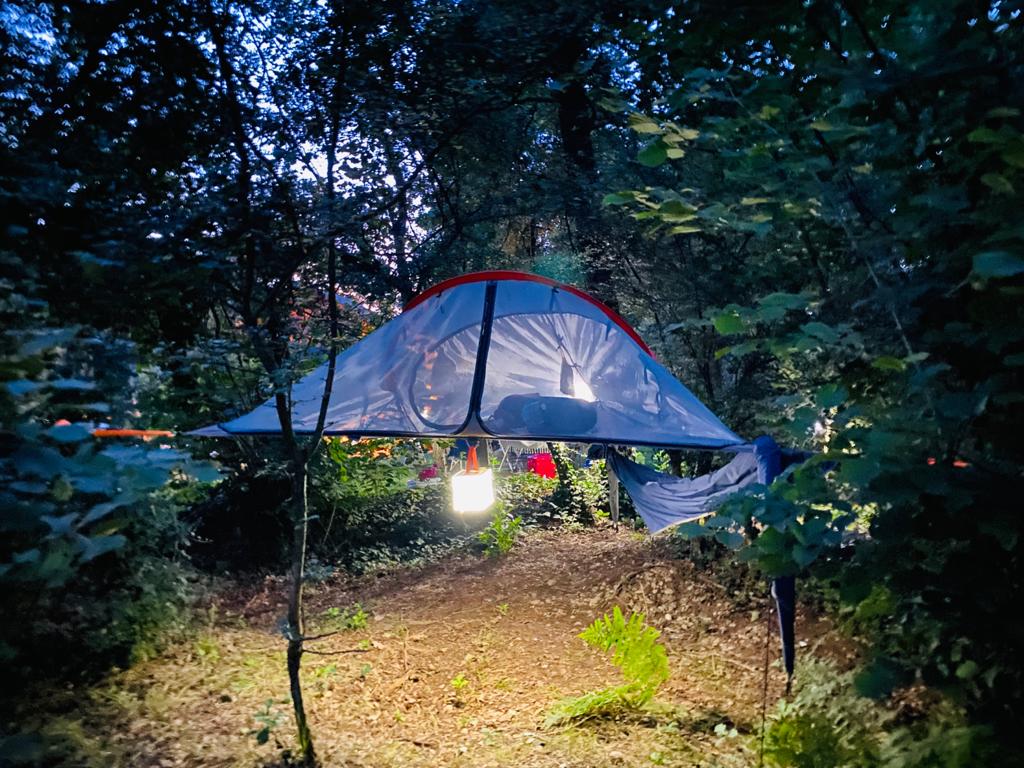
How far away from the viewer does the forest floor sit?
2.44 meters

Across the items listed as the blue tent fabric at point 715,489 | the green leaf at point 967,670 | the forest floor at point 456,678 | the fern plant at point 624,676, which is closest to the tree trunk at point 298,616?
the forest floor at point 456,678

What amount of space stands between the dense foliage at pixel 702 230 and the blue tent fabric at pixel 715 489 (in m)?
0.38

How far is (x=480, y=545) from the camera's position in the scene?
552 centimetres

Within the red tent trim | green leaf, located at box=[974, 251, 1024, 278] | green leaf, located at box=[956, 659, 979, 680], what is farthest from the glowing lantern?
green leaf, located at box=[974, 251, 1024, 278]

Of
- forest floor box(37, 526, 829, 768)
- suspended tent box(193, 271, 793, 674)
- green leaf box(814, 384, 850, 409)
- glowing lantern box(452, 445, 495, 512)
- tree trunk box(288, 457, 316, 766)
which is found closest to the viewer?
green leaf box(814, 384, 850, 409)

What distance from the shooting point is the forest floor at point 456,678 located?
2.44 m

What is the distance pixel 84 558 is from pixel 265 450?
13.7 feet

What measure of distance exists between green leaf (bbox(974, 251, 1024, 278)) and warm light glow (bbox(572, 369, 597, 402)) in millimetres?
2628

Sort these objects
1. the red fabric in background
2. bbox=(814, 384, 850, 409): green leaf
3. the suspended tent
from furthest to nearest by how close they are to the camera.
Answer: the red fabric in background < the suspended tent < bbox=(814, 384, 850, 409): green leaf

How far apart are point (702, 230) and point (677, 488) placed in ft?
6.41

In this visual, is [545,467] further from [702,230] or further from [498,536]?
[702,230]

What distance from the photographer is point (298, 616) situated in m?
2.29

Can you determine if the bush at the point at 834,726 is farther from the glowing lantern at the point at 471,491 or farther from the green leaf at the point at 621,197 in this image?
the glowing lantern at the point at 471,491

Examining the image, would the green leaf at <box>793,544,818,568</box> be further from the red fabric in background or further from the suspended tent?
the red fabric in background
